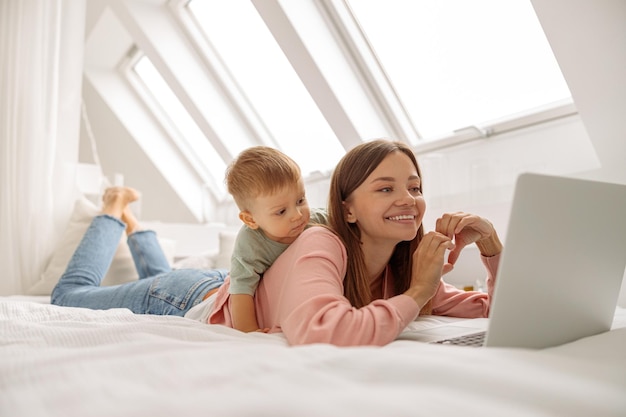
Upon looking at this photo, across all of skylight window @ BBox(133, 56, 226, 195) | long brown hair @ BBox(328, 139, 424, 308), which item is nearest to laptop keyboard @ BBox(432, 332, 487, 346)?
long brown hair @ BBox(328, 139, 424, 308)

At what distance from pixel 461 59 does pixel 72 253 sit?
1.97 meters

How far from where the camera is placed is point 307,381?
1.86ft

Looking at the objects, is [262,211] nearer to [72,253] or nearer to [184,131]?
[72,253]

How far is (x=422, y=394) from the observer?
0.53 metres

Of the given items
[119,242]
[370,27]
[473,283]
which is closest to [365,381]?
[473,283]

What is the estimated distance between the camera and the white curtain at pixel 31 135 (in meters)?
2.51

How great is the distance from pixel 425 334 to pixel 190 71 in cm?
325

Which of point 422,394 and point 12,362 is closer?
point 422,394

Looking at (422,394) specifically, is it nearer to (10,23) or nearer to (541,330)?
(541,330)

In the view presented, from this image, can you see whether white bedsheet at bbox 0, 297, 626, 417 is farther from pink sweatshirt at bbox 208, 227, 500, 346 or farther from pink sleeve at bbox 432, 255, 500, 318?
pink sleeve at bbox 432, 255, 500, 318

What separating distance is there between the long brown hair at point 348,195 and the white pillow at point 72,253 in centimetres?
159

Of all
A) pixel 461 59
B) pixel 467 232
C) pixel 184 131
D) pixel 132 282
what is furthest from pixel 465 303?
pixel 184 131

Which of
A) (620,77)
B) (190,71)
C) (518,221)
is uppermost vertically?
(190,71)

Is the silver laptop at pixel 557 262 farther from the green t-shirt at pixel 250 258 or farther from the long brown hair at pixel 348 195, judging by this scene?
the green t-shirt at pixel 250 258
